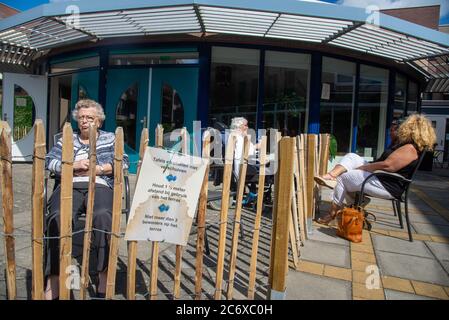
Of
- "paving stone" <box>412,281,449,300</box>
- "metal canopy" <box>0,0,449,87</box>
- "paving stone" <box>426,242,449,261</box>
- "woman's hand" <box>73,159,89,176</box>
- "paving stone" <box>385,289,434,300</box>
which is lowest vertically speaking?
"paving stone" <box>385,289,434,300</box>

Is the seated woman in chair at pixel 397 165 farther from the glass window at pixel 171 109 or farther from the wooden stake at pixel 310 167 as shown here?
the glass window at pixel 171 109

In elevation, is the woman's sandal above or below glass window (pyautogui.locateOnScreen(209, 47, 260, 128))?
below

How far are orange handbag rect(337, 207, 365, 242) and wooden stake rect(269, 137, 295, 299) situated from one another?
5.11 feet

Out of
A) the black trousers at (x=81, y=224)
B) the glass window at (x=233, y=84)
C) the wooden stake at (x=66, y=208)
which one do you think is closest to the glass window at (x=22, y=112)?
the glass window at (x=233, y=84)

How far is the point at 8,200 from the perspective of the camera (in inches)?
75.9

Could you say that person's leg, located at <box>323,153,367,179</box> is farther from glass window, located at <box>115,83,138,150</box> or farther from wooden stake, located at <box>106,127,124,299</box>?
glass window, located at <box>115,83,138,150</box>

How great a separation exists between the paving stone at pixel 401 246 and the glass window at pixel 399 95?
6945 millimetres

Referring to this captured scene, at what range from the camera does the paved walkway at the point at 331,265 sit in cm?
257

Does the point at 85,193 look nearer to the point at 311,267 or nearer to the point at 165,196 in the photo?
the point at 165,196

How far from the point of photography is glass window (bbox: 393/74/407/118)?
983 centimetres

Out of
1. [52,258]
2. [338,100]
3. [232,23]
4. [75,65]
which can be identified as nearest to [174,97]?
[232,23]

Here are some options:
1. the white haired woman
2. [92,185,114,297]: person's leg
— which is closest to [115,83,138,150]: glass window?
the white haired woman
